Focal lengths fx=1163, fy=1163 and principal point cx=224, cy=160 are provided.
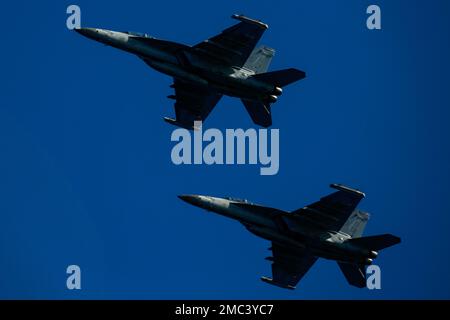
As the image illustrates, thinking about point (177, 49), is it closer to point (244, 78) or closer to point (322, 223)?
point (244, 78)

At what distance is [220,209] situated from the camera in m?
56.9

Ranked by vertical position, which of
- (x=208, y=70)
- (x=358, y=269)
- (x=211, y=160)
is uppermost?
(x=208, y=70)

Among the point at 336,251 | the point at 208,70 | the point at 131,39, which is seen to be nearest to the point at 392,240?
the point at 336,251

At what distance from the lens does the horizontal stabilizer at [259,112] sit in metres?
60.9

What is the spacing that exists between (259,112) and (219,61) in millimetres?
4030

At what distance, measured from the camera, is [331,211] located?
190 ft

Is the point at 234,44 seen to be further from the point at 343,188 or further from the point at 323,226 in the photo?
the point at 323,226

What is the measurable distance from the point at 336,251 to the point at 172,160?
451 inches

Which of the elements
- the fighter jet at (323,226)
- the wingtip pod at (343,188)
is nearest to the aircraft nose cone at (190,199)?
the fighter jet at (323,226)

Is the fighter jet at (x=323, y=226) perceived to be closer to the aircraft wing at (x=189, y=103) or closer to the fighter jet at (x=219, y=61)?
the fighter jet at (x=219, y=61)

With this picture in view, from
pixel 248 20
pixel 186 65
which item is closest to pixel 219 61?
pixel 186 65

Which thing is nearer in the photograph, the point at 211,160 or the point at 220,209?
→ the point at 220,209

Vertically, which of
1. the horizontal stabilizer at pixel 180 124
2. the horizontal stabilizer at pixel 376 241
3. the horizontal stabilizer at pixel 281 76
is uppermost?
the horizontal stabilizer at pixel 281 76

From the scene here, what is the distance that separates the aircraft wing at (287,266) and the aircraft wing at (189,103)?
840 centimetres
